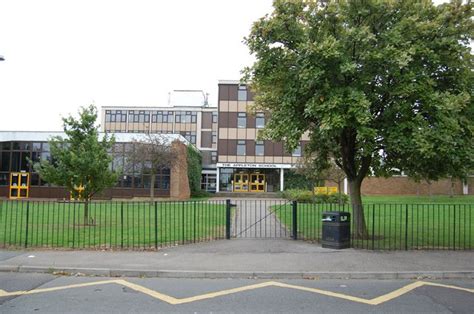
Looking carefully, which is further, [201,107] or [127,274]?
[201,107]

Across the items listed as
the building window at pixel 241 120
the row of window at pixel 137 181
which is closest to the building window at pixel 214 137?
the building window at pixel 241 120

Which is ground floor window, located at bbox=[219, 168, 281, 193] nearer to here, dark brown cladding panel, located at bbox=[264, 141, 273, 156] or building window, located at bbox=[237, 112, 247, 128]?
dark brown cladding panel, located at bbox=[264, 141, 273, 156]

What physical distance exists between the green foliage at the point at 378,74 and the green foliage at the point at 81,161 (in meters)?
7.63

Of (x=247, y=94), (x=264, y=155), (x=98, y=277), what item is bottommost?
(x=98, y=277)

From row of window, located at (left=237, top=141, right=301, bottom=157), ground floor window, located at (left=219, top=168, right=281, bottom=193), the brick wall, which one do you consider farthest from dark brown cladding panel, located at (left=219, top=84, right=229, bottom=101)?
the brick wall

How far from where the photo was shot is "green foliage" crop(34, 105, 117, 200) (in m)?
16.7

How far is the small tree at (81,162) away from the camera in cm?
1667

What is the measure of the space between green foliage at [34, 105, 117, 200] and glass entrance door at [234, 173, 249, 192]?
3266 cm

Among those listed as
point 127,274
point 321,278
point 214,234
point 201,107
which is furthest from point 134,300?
point 201,107

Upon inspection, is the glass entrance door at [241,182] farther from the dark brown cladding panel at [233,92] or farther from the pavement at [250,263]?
the pavement at [250,263]

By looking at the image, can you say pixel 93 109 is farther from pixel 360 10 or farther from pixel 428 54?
pixel 428 54

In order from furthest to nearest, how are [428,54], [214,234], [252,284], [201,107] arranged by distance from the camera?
[201,107] < [214,234] < [428,54] < [252,284]

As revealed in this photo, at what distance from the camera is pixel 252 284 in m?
8.20

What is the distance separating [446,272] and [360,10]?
6.39 meters
